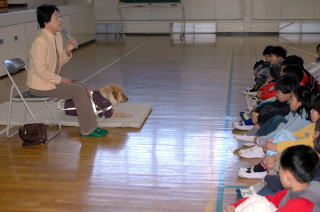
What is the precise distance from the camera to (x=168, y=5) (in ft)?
48.5

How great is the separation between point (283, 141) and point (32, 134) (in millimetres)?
2494

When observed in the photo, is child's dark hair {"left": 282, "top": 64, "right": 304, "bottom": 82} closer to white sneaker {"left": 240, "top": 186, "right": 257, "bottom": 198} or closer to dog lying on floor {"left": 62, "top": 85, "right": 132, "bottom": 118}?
white sneaker {"left": 240, "top": 186, "right": 257, "bottom": 198}

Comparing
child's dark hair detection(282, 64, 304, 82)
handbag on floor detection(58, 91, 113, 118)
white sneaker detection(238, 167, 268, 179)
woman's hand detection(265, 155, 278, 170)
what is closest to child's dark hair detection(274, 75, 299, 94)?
child's dark hair detection(282, 64, 304, 82)

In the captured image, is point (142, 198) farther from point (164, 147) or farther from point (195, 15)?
point (195, 15)

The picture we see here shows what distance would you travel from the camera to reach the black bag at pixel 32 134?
4.55 meters

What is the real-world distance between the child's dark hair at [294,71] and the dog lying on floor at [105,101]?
1.88 meters

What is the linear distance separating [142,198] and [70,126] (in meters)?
2.09

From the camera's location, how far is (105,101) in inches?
206

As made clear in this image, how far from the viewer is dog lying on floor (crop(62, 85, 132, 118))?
5.23 m

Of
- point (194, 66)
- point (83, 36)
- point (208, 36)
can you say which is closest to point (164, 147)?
point (194, 66)

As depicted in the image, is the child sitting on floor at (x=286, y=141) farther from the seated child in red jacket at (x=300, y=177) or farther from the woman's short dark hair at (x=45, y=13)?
the woman's short dark hair at (x=45, y=13)

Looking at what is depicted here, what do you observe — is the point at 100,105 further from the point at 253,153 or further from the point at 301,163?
the point at 301,163

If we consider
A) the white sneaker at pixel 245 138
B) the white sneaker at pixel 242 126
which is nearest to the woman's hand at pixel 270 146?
the white sneaker at pixel 245 138

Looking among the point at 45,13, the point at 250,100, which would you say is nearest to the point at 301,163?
the point at 45,13
